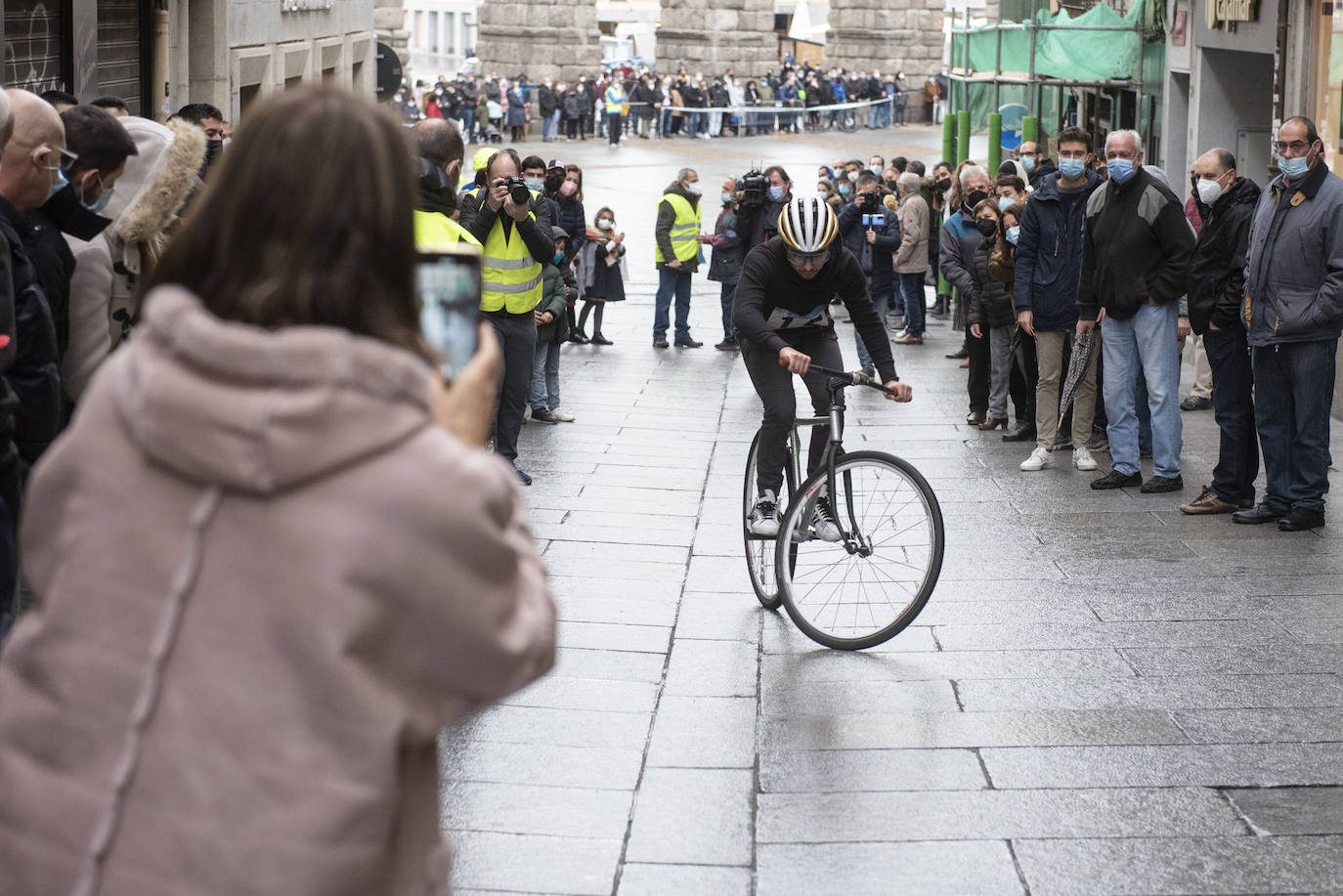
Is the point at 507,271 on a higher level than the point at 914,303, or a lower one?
higher

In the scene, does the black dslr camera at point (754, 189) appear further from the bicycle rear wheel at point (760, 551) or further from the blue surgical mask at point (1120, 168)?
the bicycle rear wheel at point (760, 551)

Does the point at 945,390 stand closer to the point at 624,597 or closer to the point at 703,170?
the point at 624,597

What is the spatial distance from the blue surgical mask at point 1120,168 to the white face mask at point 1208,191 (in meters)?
0.38

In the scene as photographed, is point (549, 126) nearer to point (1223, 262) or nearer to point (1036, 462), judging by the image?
point (1036, 462)

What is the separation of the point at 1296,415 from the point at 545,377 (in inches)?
224

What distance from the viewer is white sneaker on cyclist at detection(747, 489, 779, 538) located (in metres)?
7.19

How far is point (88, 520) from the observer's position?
6.63 ft

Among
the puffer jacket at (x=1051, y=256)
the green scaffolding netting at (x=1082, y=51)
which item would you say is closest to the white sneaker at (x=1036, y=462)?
the puffer jacket at (x=1051, y=256)

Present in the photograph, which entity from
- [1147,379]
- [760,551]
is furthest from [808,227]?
[1147,379]

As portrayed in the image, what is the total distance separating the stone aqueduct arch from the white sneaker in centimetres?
4298

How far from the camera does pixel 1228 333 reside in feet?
30.0

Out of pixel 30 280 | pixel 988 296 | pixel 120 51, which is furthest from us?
pixel 120 51

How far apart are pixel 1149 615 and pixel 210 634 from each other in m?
5.71

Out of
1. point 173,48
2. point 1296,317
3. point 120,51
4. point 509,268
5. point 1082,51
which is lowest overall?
point 1296,317
